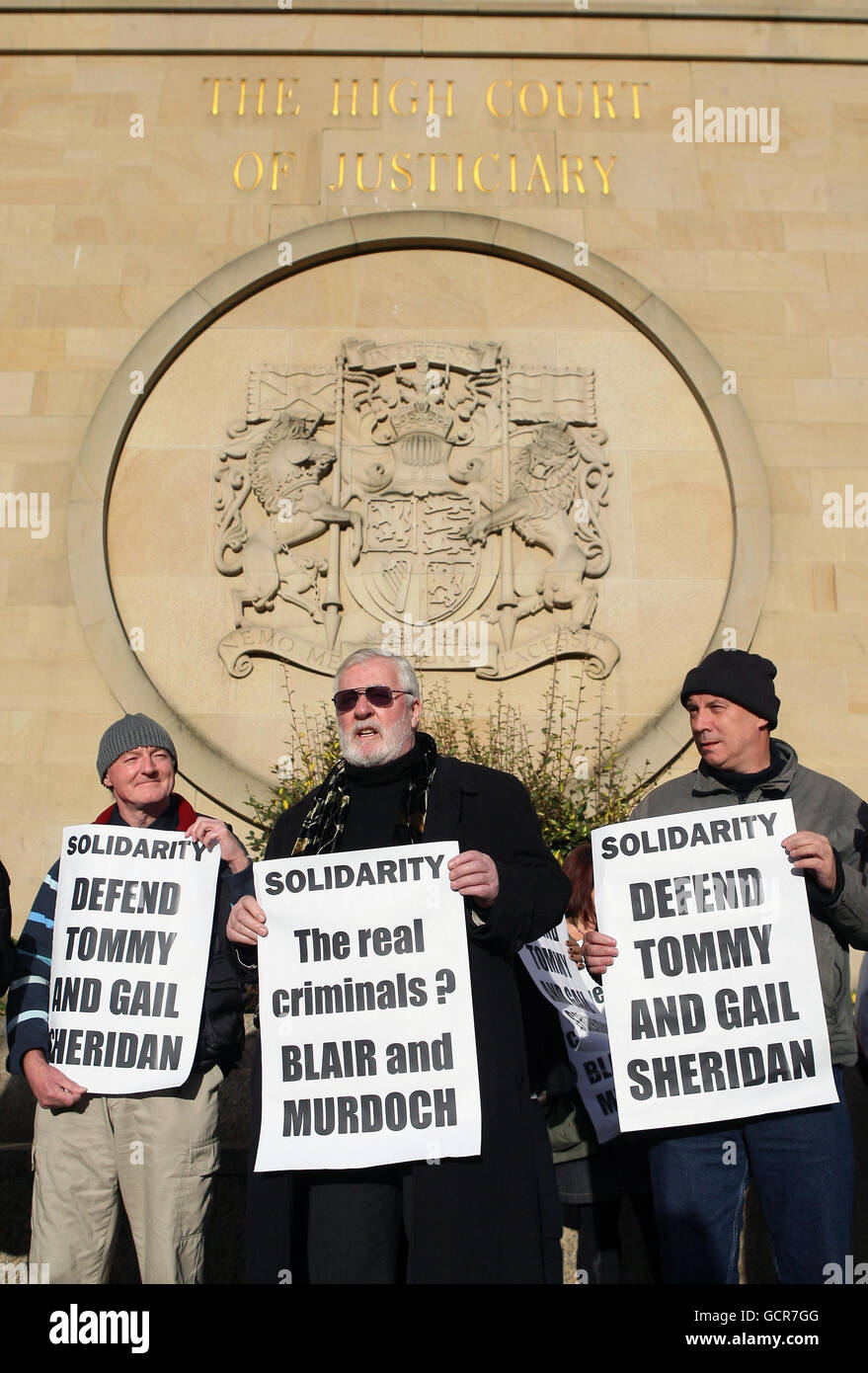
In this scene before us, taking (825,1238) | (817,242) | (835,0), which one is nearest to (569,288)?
(817,242)

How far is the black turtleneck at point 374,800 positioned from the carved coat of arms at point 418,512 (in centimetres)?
424

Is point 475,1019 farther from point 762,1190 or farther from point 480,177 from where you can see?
point 480,177

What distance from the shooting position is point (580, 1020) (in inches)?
179

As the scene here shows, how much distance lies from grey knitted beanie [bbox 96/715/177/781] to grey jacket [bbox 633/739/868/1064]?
1.67 meters

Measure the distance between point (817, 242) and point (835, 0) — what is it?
214 cm

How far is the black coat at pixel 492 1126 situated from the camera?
3.25m

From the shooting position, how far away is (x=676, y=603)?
27.2ft

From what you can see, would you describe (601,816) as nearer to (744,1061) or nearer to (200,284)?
(744,1061)

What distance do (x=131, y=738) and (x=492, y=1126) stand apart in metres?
1.78

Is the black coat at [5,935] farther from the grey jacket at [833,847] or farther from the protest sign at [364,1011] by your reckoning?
the grey jacket at [833,847]

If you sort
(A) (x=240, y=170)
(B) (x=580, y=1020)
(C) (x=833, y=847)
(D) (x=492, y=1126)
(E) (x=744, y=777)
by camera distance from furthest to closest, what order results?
1. (A) (x=240, y=170)
2. (B) (x=580, y=1020)
3. (E) (x=744, y=777)
4. (C) (x=833, y=847)
5. (D) (x=492, y=1126)

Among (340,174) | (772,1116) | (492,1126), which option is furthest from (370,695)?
(340,174)

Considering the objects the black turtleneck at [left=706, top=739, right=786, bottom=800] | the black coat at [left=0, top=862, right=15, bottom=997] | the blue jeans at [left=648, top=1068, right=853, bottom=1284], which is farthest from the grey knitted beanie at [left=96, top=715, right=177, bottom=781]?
the blue jeans at [left=648, top=1068, right=853, bottom=1284]

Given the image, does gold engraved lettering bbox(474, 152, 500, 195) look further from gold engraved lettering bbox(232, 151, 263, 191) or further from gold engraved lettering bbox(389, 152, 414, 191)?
gold engraved lettering bbox(232, 151, 263, 191)
